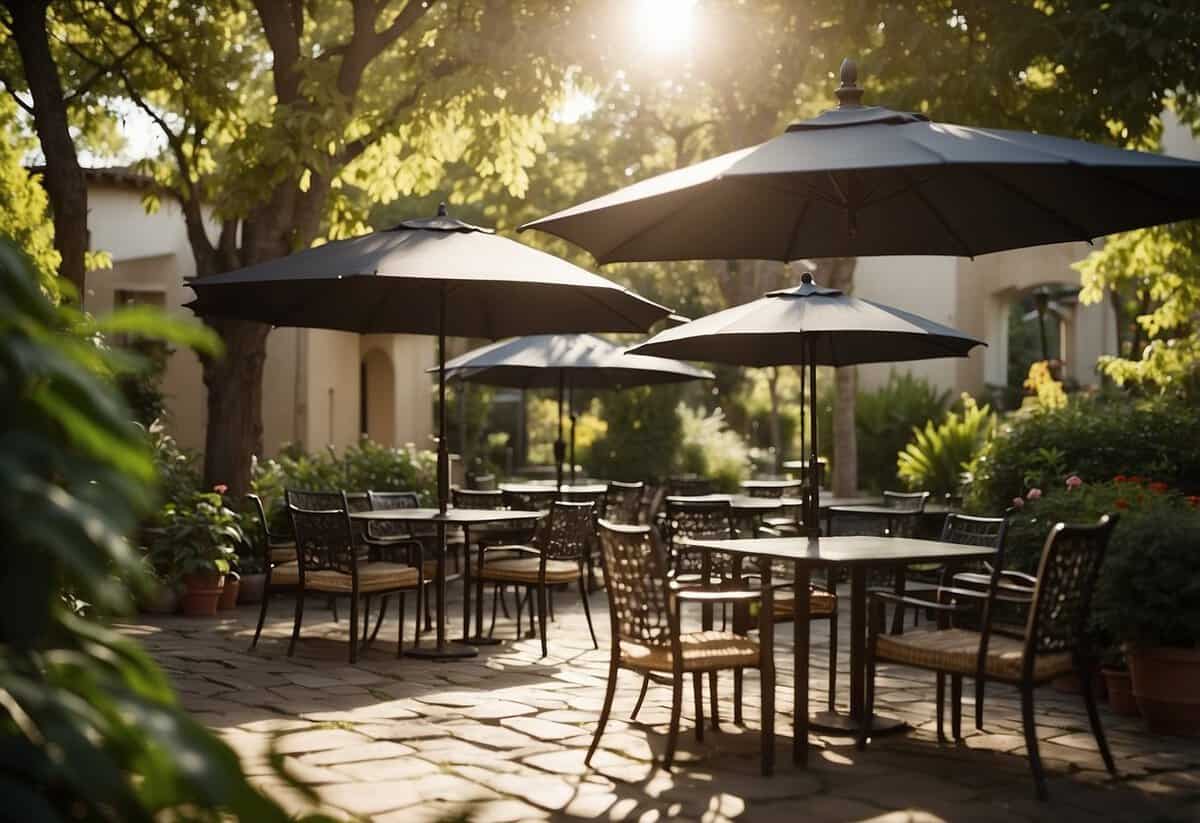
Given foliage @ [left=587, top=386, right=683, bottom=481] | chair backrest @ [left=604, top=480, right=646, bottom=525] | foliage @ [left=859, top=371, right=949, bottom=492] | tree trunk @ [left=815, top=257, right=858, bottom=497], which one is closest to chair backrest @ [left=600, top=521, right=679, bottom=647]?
chair backrest @ [left=604, top=480, right=646, bottom=525]

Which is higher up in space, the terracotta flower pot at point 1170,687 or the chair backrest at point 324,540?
the chair backrest at point 324,540

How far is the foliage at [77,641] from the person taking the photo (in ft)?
4.37

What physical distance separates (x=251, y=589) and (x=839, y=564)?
637cm

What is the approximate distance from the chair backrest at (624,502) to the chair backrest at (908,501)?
2.36m

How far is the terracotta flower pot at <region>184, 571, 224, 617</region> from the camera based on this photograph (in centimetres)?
985

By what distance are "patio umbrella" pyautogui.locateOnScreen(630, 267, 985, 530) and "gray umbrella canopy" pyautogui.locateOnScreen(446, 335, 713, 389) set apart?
2.01m

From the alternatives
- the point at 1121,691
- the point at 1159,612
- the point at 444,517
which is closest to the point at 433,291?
the point at 444,517

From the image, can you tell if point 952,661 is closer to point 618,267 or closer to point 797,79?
point 797,79

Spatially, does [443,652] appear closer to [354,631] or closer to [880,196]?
[354,631]

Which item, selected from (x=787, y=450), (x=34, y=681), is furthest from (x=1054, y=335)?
(x=34, y=681)

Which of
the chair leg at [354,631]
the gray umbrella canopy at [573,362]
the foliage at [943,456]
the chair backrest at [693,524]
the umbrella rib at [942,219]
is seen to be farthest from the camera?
the foliage at [943,456]

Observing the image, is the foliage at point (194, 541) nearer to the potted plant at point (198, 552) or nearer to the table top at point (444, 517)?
the potted plant at point (198, 552)

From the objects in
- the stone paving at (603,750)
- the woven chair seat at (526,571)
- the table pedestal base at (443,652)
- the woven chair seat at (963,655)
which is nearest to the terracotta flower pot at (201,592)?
the stone paving at (603,750)

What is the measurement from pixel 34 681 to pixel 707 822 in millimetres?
3371
